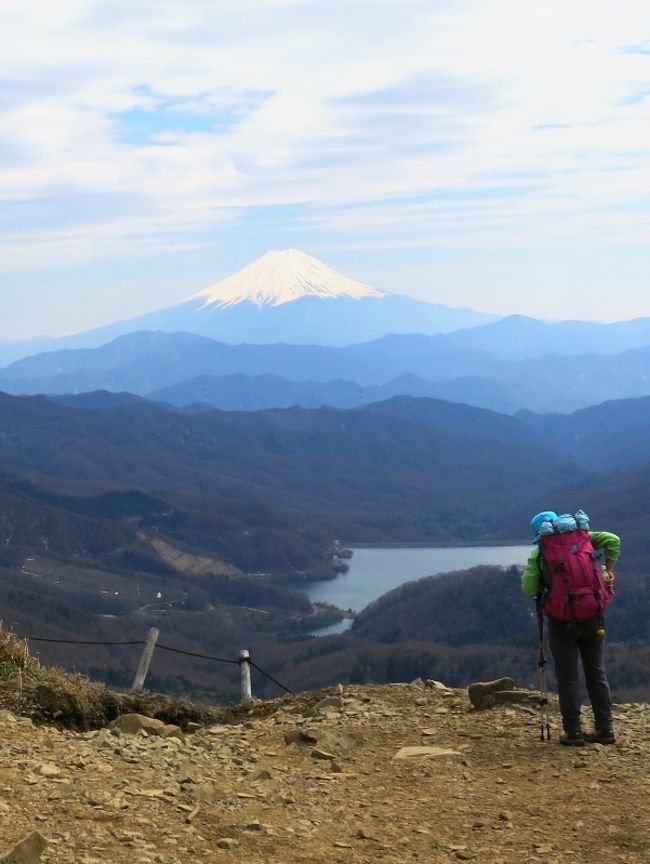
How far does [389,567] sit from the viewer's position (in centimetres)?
16950

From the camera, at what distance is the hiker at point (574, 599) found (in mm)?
10023

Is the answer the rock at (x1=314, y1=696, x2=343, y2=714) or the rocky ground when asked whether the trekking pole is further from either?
the rock at (x1=314, y1=696, x2=343, y2=714)

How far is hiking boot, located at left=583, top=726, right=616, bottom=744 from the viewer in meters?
10.1

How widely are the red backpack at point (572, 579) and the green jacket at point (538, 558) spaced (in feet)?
0.31

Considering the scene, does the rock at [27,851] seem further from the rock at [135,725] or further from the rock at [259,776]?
the rock at [135,725]

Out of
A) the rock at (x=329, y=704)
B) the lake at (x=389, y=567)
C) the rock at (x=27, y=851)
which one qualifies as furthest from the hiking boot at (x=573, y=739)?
the lake at (x=389, y=567)

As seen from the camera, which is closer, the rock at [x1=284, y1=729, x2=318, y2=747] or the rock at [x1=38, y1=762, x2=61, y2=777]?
the rock at [x1=38, y1=762, x2=61, y2=777]

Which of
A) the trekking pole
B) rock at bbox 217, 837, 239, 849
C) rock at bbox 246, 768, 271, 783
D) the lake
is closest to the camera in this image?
rock at bbox 217, 837, 239, 849

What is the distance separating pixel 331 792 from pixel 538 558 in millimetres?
3021

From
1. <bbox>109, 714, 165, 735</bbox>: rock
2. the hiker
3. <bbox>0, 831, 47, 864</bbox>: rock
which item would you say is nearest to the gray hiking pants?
the hiker

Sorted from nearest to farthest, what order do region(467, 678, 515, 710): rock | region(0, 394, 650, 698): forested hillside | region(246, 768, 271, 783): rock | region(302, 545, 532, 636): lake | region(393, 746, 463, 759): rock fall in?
region(246, 768, 271, 783): rock
region(393, 746, 463, 759): rock
region(467, 678, 515, 710): rock
region(0, 394, 650, 698): forested hillside
region(302, 545, 532, 636): lake

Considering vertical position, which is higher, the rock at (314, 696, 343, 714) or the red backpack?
the red backpack

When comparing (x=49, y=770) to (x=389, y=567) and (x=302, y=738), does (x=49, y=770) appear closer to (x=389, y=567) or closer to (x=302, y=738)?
(x=302, y=738)

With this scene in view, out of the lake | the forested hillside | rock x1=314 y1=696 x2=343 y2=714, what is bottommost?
the lake
